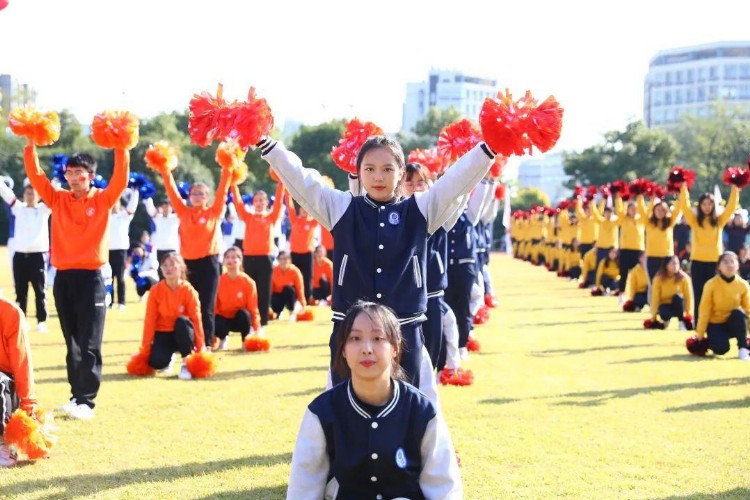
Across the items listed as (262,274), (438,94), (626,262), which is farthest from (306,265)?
Result: (438,94)

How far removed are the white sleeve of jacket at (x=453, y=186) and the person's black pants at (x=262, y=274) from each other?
7.97 metres

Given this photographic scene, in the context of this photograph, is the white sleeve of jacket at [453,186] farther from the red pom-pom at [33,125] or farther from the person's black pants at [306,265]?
the person's black pants at [306,265]

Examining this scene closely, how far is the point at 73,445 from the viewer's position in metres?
6.26

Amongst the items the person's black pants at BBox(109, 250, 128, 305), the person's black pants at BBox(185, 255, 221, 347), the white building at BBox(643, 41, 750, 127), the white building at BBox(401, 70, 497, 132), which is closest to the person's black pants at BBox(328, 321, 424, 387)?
the person's black pants at BBox(185, 255, 221, 347)

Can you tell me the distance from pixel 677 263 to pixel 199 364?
8103 mm

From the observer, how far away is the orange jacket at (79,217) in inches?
271

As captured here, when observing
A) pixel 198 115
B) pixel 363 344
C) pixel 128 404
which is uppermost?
pixel 198 115

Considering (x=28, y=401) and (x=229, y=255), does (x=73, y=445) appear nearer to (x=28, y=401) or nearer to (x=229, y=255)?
(x=28, y=401)

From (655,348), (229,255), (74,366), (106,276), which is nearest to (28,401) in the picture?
(74,366)

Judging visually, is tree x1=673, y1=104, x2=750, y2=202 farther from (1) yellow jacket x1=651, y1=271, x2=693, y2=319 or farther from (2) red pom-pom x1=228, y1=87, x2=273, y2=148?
(2) red pom-pom x1=228, y1=87, x2=273, y2=148

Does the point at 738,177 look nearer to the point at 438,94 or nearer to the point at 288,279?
the point at 288,279

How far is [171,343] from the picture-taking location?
9328 millimetres

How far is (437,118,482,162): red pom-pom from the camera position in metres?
6.68

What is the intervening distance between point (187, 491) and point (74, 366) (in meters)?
2.21
